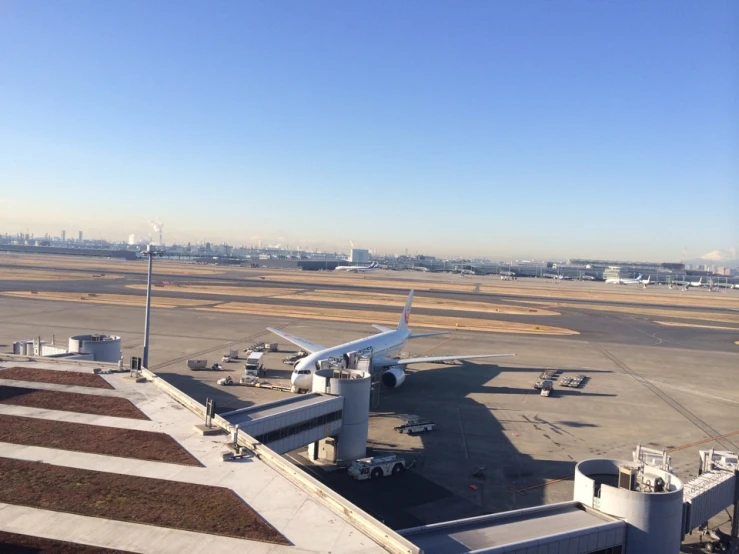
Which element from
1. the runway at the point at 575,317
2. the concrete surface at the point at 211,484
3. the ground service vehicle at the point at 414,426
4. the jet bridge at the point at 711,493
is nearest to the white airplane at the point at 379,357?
the ground service vehicle at the point at 414,426

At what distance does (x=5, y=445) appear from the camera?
1031 inches

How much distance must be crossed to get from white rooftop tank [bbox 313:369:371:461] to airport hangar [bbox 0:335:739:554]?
3.36 ft

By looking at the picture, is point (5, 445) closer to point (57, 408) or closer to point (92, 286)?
point (57, 408)

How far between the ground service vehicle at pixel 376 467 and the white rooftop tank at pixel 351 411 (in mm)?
1226

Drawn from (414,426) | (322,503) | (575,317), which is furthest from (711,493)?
(575,317)

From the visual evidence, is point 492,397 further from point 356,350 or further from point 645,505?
point 645,505

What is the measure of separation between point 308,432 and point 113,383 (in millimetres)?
16628

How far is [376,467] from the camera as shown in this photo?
3319 centimetres

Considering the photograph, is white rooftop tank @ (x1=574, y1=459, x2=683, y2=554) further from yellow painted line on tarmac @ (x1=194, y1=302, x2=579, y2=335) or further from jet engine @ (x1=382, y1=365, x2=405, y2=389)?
yellow painted line on tarmac @ (x1=194, y1=302, x2=579, y2=335)

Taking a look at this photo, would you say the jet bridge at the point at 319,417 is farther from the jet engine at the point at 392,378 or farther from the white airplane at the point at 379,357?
the jet engine at the point at 392,378

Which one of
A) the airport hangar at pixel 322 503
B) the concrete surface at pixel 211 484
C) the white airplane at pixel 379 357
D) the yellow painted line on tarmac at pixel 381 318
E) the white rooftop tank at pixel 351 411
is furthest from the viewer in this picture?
the yellow painted line on tarmac at pixel 381 318

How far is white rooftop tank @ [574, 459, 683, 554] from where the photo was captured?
20.7 m

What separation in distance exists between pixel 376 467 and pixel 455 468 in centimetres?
558

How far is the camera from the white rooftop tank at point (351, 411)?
35.2 metres
